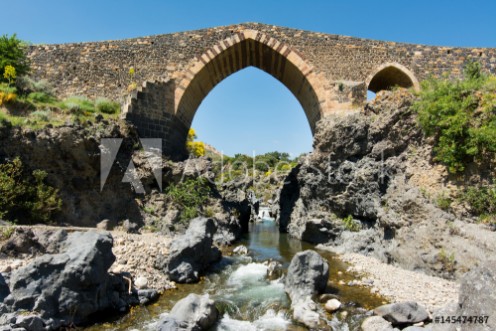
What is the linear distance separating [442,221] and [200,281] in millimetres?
5860

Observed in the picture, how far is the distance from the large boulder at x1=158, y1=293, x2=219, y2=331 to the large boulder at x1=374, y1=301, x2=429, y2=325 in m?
2.87

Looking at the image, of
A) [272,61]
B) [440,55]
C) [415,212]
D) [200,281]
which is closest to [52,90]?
[272,61]

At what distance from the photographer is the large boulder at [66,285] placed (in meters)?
4.96

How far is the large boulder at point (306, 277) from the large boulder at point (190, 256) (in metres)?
2.19

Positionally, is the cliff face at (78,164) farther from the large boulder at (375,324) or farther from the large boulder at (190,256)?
the large boulder at (375,324)

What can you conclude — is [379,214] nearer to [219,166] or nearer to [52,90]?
[52,90]

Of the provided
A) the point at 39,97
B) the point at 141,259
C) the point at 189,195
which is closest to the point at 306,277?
the point at 141,259

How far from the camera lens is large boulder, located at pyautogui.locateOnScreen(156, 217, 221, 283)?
7.42m

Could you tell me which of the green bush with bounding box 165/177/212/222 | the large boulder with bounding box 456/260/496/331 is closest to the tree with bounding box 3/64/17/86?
the green bush with bounding box 165/177/212/222

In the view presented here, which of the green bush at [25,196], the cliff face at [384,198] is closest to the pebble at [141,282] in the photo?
the green bush at [25,196]

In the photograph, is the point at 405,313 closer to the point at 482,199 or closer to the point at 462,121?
the point at 482,199

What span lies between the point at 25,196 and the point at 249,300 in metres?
7.26

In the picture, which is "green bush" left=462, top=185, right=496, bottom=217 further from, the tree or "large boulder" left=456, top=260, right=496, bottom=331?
the tree

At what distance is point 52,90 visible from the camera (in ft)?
45.4
